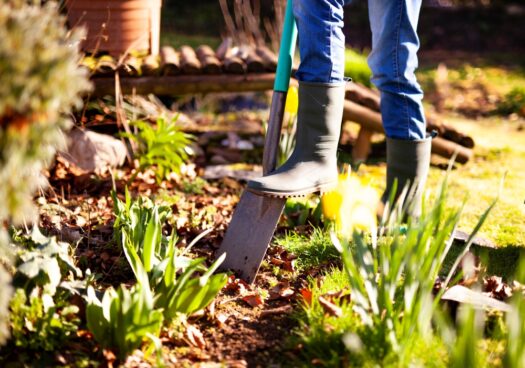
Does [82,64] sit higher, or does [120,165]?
[82,64]

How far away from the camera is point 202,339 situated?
2.19 meters

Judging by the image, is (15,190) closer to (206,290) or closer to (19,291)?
(19,291)

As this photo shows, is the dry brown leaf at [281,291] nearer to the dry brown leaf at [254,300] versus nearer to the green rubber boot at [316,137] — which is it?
the dry brown leaf at [254,300]

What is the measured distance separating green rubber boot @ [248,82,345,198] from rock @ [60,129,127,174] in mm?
1403

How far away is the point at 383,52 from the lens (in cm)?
290

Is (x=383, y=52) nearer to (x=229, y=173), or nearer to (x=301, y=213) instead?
(x=301, y=213)

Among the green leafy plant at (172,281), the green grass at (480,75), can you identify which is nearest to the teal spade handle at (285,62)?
the green leafy plant at (172,281)

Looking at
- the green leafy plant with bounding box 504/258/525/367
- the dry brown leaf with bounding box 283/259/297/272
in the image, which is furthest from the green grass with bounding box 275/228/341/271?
the green leafy plant with bounding box 504/258/525/367

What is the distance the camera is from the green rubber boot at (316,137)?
276 cm

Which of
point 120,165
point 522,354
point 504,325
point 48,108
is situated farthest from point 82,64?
point 522,354

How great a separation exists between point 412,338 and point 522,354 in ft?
1.19

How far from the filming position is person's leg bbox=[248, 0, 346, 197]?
268 cm

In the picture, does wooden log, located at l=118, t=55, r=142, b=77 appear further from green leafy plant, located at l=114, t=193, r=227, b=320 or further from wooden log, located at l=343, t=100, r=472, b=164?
green leafy plant, located at l=114, t=193, r=227, b=320

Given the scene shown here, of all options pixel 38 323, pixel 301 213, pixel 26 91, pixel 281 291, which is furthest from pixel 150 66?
pixel 26 91
